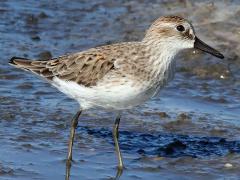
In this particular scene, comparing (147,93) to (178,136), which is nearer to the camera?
(147,93)

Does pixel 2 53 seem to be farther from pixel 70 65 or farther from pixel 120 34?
pixel 70 65

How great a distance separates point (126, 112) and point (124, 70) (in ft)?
6.73

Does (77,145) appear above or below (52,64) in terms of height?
below

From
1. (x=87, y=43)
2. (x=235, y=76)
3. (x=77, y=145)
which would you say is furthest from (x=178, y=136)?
(x=87, y=43)

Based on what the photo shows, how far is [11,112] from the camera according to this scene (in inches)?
456

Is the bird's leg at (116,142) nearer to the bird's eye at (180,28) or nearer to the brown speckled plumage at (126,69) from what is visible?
the brown speckled plumage at (126,69)

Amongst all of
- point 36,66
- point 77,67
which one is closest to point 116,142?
point 77,67

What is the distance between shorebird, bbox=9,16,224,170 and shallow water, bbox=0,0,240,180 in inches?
16.7

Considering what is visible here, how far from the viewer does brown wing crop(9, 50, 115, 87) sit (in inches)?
398

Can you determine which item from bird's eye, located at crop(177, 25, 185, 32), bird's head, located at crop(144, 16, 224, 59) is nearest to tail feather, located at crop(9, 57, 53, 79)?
bird's head, located at crop(144, 16, 224, 59)

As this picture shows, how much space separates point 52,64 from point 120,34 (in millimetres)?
4157

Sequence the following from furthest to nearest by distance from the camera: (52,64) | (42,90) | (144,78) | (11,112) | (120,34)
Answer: (120,34) < (42,90) < (11,112) < (52,64) < (144,78)

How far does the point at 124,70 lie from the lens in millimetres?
9938

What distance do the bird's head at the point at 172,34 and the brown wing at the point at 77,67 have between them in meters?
0.60
